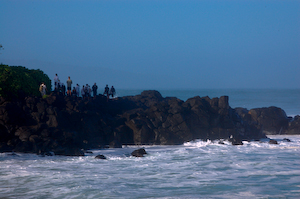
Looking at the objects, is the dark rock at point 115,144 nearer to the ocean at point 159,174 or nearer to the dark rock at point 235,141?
the ocean at point 159,174

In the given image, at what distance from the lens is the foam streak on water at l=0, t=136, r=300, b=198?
51.4ft

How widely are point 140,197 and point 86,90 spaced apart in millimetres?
23900

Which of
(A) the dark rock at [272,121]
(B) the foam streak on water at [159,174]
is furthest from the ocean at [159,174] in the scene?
(A) the dark rock at [272,121]

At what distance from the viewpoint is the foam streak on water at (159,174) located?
15.7 metres

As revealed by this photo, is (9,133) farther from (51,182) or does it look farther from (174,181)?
(174,181)

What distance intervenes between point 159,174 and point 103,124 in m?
12.8

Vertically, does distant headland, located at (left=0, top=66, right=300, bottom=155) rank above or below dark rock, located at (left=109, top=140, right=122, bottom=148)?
above

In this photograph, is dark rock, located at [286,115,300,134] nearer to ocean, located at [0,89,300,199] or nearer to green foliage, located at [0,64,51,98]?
ocean, located at [0,89,300,199]

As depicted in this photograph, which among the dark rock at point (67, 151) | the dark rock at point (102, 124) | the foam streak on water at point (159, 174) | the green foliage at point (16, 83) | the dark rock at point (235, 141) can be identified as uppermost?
the green foliage at point (16, 83)

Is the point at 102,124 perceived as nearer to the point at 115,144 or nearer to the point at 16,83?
the point at 115,144

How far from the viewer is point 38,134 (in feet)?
84.5

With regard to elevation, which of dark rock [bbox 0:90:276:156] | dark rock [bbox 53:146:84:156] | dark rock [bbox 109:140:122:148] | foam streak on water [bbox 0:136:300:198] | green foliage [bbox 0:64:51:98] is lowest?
foam streak on water [bbox 0:136:300:198]

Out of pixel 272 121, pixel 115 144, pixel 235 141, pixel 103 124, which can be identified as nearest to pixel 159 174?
pixel 115 144

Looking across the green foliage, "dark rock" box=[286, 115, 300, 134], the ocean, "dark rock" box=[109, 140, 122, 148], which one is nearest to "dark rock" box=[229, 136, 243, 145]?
the ocean
